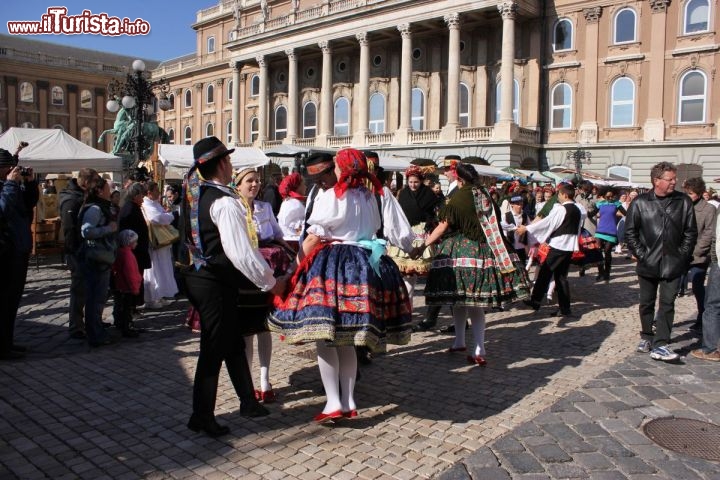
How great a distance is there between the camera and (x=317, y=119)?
42969 mm

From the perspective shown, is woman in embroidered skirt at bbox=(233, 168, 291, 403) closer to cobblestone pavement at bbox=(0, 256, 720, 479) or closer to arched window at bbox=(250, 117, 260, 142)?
cobblestone pavement at bbox=(0, 256, 720, 479)

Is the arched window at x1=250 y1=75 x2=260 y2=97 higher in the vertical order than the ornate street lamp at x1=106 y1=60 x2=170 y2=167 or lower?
higher

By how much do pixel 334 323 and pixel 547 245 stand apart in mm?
6033

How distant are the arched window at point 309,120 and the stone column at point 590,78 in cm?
1863

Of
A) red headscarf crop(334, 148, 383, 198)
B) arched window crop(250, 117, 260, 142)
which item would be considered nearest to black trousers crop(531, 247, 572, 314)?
red headscarf crop(334, 148, 383, 198)

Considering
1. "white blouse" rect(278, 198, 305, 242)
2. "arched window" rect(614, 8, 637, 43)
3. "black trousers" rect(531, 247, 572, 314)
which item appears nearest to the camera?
"white blouse" rect(278, 198, 305, 242)

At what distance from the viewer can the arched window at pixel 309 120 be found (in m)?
43.2

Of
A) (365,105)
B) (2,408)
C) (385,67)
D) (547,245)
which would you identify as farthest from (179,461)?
(385,67)

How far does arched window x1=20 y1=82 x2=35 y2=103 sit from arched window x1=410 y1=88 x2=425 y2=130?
1759 inches

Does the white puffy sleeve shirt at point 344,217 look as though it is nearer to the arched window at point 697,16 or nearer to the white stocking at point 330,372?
the white stocking at point 330,372

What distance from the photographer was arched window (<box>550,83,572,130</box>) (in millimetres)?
32531

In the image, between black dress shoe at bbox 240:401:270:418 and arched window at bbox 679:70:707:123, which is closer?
black dress shoe at bbox 240:401:270:418

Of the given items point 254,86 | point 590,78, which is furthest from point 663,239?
point 254,86

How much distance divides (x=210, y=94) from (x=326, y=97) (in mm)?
19358
